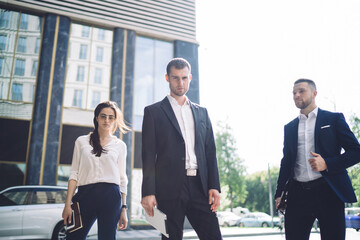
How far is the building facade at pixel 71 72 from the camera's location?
14125 mm

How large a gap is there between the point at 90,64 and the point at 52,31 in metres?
2.35

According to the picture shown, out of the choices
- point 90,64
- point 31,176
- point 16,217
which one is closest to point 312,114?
point 16,217

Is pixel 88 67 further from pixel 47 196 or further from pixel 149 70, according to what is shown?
pixel 47 196

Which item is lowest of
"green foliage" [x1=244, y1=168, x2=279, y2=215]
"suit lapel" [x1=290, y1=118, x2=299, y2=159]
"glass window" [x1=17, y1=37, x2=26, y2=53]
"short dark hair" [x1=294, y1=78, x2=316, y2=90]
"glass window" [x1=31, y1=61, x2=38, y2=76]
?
"green foliage" [x1=244, y1=168, x2=279, y2=215]

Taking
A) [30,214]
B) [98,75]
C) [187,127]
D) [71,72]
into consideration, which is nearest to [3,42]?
[71,72]

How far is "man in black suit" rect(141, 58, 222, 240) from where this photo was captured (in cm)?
254

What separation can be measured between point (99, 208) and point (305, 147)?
228 cm

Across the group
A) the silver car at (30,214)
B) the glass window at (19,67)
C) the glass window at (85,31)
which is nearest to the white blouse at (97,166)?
the silver car at (30,214)

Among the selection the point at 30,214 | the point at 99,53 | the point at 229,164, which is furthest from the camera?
the point at 229,164

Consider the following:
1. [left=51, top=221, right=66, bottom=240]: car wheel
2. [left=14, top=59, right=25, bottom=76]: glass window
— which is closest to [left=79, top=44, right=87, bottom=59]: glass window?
[left=14, top=59, right=25, bottom=76]: glass window

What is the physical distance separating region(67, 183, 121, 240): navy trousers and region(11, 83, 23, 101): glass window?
13.2 m

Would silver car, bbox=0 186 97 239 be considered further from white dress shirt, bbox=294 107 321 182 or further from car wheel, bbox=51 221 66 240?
white dress shirt, bbox=294 107 321 182

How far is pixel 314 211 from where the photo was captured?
3.10 metres

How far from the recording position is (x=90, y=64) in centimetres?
1612
